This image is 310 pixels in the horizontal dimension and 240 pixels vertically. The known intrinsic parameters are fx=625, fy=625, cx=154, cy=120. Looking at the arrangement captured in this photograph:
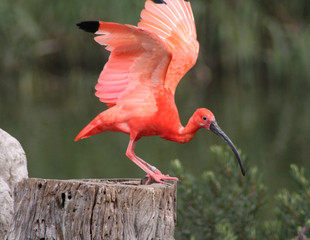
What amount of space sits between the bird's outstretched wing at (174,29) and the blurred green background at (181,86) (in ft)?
13.2

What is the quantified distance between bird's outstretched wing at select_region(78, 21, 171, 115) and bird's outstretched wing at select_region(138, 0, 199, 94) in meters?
0.27

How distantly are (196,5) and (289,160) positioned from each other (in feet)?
20.3

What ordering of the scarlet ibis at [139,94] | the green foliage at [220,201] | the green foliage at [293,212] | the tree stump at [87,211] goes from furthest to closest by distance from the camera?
the green foliage at [220,201] → the green foliage at [293,212] → the scarlet ibis at [139,94] → the tree stump at [87,211]

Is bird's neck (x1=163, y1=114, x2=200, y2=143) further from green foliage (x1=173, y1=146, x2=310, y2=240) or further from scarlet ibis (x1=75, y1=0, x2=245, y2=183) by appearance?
green foliage (x1=173, y1=146, x2=310, y2=240)

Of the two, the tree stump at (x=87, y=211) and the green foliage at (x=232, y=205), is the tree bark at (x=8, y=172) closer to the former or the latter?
the tree stump at (x=87, y=211)

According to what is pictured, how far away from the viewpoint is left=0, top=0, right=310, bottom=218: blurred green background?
993cm

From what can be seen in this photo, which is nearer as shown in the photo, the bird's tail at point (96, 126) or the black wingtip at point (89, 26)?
the black wingtip at point (89, 26)

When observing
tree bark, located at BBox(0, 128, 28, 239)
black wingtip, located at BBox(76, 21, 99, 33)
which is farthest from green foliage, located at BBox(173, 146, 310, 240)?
black wingtip, located at BBox(76, 21, 99, 33)

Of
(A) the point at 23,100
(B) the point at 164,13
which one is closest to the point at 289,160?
(B) the point at 164,13

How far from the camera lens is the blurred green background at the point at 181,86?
993 centimetres

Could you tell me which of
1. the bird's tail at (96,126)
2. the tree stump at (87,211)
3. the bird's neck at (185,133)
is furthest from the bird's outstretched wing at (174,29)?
the tree stump at (87,211)

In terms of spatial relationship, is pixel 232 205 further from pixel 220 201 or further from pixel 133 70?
pixel 133 70

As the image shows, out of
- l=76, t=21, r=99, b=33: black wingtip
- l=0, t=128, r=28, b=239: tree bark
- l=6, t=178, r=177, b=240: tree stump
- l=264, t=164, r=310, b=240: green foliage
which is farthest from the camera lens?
l=264, t=164, r=310, b=240: green foliage

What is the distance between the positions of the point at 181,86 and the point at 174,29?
16677 mm
